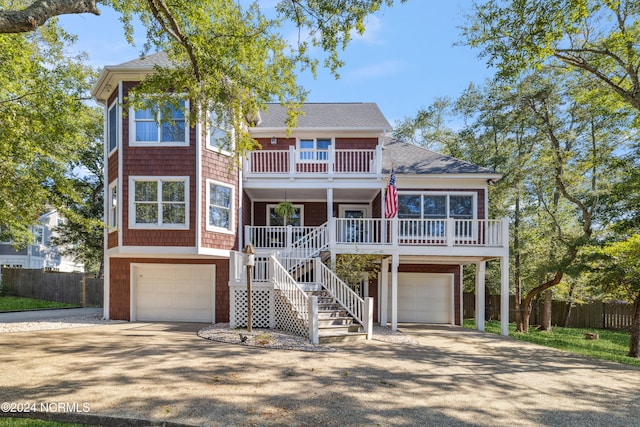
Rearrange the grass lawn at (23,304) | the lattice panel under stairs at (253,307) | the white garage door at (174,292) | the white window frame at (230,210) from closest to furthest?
the lattice panel under stairs at (253,307) < the white window frame at (230,210) < the white garage door at (174,292) < the grass lawn at (23,304)

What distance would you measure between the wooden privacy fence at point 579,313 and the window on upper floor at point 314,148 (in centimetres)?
1341

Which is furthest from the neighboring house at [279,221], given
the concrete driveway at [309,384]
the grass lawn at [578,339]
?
the concrete driveway at [309,384]

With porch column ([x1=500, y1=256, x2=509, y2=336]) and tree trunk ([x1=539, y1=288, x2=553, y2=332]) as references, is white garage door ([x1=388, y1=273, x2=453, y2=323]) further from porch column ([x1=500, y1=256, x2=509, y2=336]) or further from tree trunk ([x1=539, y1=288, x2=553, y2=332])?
tree trunk ([x1=539, y1=288, x2=553, y2=332])

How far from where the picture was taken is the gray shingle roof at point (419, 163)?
15.9 m

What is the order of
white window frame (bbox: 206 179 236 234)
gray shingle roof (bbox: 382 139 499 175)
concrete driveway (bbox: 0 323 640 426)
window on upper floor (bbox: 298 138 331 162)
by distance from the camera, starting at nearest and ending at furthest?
concrete driveway (bbox: 0 323 640 426) → white window frame (bbox: 206 179 236 234) → gray shingle roof (bbox: 382 139 499 175) → window on upper floor (bbox: 298 138 331 162)

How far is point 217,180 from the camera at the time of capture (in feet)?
47.1

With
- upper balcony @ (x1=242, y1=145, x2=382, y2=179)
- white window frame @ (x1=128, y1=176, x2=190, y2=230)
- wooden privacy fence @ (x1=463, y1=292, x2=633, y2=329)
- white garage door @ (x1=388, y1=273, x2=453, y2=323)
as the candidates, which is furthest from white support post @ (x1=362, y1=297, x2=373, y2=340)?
wooden privacy fence @ (x1=463, y1=292, x2=633, y2=329)

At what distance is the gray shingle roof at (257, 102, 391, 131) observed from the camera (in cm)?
1747

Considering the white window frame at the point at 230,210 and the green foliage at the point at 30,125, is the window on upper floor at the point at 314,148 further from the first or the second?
the green foliage at the point at 30,125

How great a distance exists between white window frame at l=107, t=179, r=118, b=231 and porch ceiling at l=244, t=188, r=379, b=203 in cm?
465

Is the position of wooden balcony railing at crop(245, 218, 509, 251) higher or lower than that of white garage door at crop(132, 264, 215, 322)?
higher

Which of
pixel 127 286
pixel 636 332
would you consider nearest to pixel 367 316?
pixel 636 332

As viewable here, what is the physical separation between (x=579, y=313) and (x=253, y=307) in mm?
20157

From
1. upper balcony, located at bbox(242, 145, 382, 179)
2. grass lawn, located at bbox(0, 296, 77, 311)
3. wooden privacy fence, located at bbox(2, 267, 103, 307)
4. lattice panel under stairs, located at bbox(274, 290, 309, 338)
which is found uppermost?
upper balcony, located at bbox(242, 145, 382, 179)
